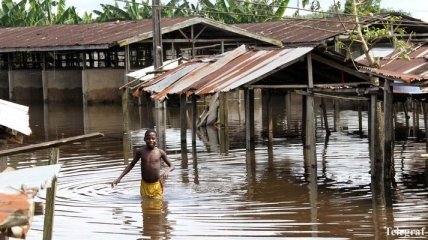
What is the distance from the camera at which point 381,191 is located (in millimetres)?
13875

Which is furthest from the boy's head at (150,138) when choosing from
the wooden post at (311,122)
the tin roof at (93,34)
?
the tin roof at (93,34)

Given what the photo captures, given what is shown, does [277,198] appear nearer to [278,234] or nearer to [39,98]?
[278,234]

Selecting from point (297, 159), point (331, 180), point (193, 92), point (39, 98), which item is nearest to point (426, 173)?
point (331, 180)

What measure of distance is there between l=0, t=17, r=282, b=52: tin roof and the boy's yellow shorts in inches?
725

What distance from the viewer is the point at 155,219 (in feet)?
39.6

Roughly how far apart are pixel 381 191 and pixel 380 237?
326 centimetres

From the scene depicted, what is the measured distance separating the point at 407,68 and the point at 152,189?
491cm

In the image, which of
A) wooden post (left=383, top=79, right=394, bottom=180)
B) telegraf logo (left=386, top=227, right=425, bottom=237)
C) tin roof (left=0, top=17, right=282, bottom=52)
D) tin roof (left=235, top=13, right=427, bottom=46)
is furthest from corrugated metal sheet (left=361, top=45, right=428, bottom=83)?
tin roof (left=0, top=17, right=282, bottom=52)

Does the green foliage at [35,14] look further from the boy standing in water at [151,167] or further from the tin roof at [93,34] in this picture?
the boy standing in water at [151,167]

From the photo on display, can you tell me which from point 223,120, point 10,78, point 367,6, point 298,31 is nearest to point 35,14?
point 10,78

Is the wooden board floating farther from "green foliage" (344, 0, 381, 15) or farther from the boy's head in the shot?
"green foliage" (344, 0, 381, 15)

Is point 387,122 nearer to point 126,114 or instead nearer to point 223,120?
point 223,120

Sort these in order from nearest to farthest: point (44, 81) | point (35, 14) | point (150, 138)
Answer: point (150, 138)
point (44, 81)
point (35, 14)

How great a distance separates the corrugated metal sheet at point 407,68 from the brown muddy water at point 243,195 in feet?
5.80
